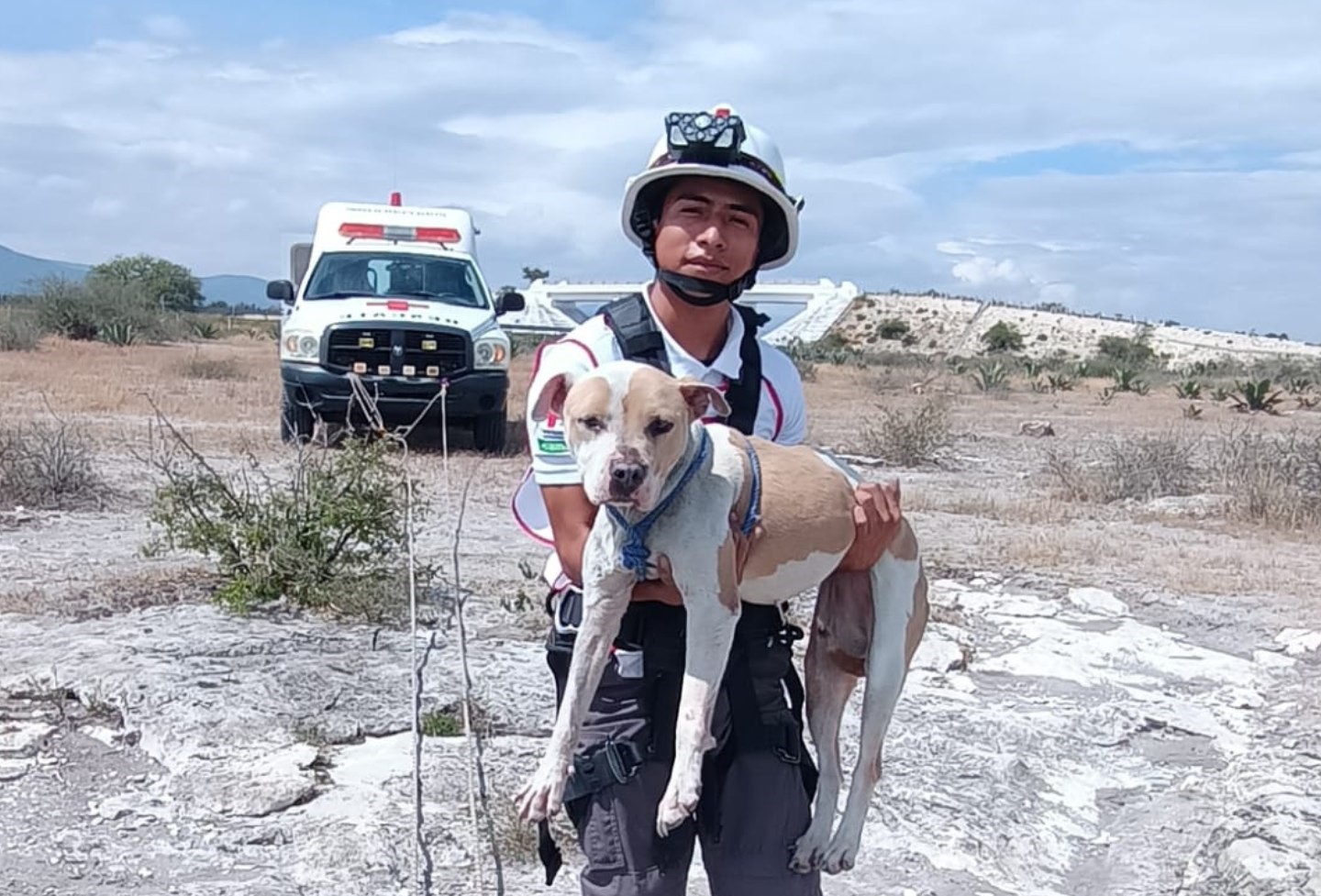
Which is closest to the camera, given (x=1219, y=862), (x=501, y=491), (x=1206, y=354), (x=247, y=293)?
(x=1219, y=862)

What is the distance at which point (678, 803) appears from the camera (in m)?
2.38

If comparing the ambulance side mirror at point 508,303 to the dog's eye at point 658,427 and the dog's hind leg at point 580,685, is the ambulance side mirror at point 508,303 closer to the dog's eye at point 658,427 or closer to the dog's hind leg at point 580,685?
the dog's hind leg at point 580,685

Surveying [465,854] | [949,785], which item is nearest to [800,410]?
[465,854]

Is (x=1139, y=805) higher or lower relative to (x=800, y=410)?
lower

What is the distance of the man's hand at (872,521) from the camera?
2.65 metres

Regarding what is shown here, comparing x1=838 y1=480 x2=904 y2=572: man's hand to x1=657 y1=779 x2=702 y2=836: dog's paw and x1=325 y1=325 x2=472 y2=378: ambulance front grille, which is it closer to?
x1=657 y1=779 x2=702 y2=836: dog's paw

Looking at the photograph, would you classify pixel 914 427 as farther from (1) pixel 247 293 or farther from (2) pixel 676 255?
(1) pixel 247 293

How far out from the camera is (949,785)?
518cm

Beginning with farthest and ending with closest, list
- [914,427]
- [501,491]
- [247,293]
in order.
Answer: [247,293] < [914,427] < [501,491]

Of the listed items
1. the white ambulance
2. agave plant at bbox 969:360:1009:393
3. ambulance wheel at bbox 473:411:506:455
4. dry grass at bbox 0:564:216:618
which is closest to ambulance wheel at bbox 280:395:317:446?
the white ambulance

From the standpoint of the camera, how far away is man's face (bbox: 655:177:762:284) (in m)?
2.63

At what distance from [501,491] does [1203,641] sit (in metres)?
5.79

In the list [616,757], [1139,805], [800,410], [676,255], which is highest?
[676,255]

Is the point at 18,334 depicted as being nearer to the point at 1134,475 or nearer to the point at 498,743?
the point at 1134,475
